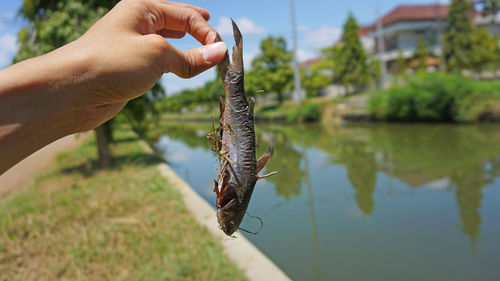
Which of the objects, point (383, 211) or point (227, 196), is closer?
point (227, 196)

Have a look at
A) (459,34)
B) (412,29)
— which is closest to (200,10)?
(459,34)

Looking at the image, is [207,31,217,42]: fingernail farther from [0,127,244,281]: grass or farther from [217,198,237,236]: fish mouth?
[0,127,244,281]: grass

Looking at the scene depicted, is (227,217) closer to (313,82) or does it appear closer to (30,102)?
(30,102)

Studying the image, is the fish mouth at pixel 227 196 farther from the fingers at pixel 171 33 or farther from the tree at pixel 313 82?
the tree at pixel 313 82

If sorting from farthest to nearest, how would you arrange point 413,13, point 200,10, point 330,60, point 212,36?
point 413,13 → point 330,60 → point 200,10 → point 212,36

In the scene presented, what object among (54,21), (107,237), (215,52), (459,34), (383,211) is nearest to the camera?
(215,52)

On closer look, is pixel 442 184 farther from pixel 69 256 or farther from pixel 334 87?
pixel 334 87

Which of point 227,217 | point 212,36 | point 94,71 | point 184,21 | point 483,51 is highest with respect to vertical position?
point 483,51
